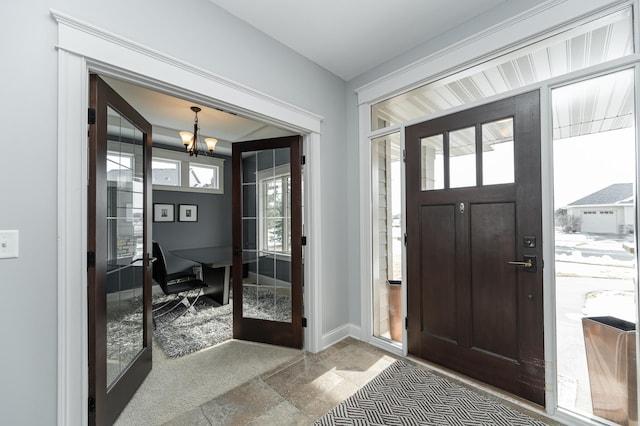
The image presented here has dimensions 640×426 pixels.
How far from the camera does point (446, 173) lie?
2277 millimetres

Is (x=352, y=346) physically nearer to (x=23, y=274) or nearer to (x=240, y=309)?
(x=240, y=309)

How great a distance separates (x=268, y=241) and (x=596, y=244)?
257 centimetres

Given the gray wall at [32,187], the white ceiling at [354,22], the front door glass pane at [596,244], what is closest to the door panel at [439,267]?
the front door glass pane at [596,244]

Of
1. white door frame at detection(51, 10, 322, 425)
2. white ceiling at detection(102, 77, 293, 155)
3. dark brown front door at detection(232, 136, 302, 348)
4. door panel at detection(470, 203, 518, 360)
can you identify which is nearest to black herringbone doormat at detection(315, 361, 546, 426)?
door panel at detection(470, 203, 518, 360)

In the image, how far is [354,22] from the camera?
2148mm

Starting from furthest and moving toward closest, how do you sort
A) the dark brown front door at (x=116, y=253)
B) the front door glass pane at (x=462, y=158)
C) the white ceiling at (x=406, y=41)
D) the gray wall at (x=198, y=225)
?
the gray wall at (x=198, y=225), the front door glass pane at (x=462, y=158), the white ceiling at (x=406, y=41), the dark brown front door at (x=116, y=253)

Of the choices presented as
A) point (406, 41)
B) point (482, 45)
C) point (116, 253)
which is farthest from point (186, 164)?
point (482, 45)

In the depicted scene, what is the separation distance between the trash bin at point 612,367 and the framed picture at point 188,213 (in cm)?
561

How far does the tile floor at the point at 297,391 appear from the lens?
174 cm

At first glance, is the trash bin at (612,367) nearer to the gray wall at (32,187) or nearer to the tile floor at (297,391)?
the tile floor at (297,391)

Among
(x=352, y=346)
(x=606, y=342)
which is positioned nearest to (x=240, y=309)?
(x=352, y=346)

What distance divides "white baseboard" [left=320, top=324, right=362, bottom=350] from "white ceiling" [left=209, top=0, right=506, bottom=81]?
2.79 meters

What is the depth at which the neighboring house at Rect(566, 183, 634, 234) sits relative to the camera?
5.20 feet

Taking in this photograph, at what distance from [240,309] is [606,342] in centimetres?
291
